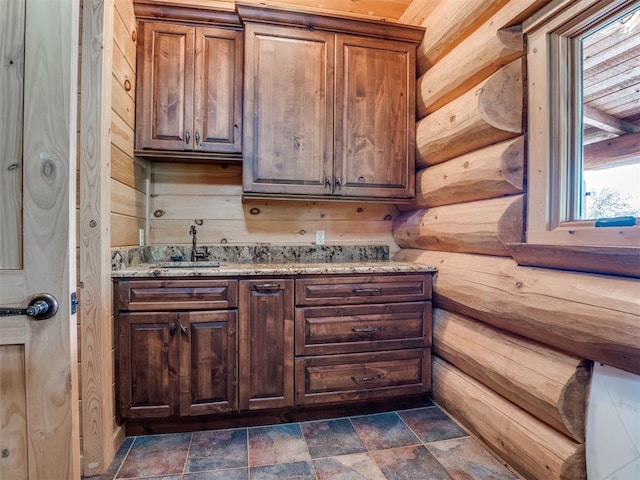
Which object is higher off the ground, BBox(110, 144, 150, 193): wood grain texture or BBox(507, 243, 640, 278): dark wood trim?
BBox(110, 144, 150, 193): wood grain texture

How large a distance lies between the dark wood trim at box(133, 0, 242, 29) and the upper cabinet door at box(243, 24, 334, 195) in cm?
15

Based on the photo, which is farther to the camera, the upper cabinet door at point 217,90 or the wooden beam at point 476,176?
the upper cabinet door at point 217,90

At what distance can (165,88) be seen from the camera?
6.76 feet

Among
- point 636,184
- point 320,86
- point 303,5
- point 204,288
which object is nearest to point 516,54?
point 636,184

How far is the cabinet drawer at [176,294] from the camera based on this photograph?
174cm

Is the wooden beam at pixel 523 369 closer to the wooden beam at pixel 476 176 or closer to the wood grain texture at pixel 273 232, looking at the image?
the wooden beam at pixel 476 176

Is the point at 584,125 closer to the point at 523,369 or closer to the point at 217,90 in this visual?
the point at 523,369

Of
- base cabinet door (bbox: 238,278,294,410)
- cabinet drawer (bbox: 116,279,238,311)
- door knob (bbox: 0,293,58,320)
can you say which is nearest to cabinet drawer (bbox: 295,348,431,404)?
base cabinet door (bbox: 238,278,294,410)

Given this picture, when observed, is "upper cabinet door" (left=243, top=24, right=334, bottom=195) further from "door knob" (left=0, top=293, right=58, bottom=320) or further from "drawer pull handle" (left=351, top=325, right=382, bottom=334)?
"door knob" (left=0, top=293, right=58, bottom=320)

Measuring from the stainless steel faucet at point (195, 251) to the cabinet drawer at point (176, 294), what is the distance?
1.82 feet

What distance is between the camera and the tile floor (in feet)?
5.02

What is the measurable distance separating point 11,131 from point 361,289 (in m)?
1.63

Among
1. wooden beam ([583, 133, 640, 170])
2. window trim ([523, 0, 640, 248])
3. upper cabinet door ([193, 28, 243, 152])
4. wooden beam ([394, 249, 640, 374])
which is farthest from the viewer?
upper cabinet door ([193, 28, 243, 152])

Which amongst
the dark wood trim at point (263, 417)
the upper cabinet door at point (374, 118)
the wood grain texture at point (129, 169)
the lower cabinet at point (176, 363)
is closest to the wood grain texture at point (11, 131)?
the wood grain texture at point (129, 169)
